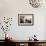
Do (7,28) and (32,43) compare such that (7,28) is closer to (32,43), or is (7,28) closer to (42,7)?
(32,43)

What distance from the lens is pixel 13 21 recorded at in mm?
4922

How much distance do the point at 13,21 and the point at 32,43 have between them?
1.24 meters

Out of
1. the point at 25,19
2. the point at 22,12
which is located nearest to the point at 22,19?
the point at 25,19

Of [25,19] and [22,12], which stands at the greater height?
[22,12]

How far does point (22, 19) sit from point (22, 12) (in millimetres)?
273

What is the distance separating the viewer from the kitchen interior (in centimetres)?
488

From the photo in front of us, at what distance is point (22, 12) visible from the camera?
16.1 ft

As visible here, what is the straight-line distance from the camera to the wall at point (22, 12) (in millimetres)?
4883

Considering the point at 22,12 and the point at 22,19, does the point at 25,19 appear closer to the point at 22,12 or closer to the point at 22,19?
the point at 22,19

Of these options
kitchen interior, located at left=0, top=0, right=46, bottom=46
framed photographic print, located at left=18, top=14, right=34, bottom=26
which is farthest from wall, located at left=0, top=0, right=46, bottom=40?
framed photographic print, located at left=18, top=14, right=34, bottom=26

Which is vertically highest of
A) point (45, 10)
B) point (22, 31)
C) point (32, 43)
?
point (45, 10)

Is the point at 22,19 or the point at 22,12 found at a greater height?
the point at 22,12

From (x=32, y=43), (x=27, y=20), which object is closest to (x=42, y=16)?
(x=27, y=20)

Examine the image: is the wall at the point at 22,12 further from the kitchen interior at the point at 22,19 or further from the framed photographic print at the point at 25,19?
the framed photographic print at the point at 25,19
